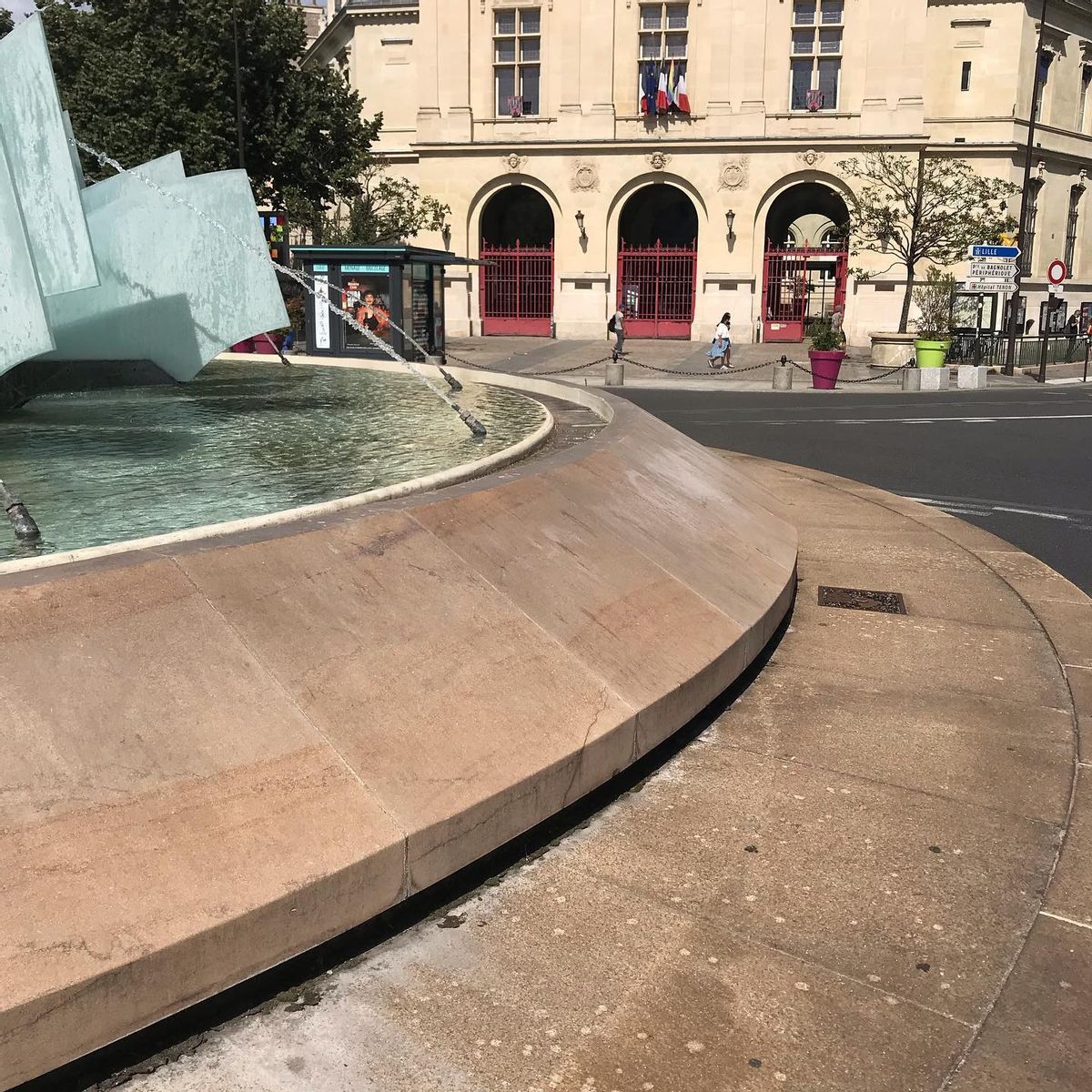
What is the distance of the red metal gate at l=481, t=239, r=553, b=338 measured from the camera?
44.4 m

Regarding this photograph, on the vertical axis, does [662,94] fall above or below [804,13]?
below

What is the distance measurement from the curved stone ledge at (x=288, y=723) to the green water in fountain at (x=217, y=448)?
4.21ft

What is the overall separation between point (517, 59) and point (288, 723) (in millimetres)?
43534

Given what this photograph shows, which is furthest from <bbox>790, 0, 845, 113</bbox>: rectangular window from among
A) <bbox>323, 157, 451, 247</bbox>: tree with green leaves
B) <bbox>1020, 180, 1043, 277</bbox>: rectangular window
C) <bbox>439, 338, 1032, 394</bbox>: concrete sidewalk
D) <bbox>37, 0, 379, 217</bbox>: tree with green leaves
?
<bbox>37, 0, 379, 217</bbox>: tree with green leaves

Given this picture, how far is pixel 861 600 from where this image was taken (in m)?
7.78

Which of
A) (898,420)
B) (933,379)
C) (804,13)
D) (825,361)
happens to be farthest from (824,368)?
(804,13)

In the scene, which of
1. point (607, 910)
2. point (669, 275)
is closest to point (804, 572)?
point (607, 910)

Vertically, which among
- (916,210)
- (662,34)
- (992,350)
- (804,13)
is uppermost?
(804,13)

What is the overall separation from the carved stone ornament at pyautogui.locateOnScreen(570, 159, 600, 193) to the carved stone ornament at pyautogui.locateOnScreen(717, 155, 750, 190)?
4.55 m

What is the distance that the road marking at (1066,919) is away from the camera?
3.83 meters

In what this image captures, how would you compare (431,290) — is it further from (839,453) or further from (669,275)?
(669,275)

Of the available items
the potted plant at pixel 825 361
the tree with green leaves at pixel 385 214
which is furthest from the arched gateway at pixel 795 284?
the potted plant at pixel 825 361

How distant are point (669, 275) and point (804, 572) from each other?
122 feet

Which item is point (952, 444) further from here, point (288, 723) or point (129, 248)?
point (288, 723)
